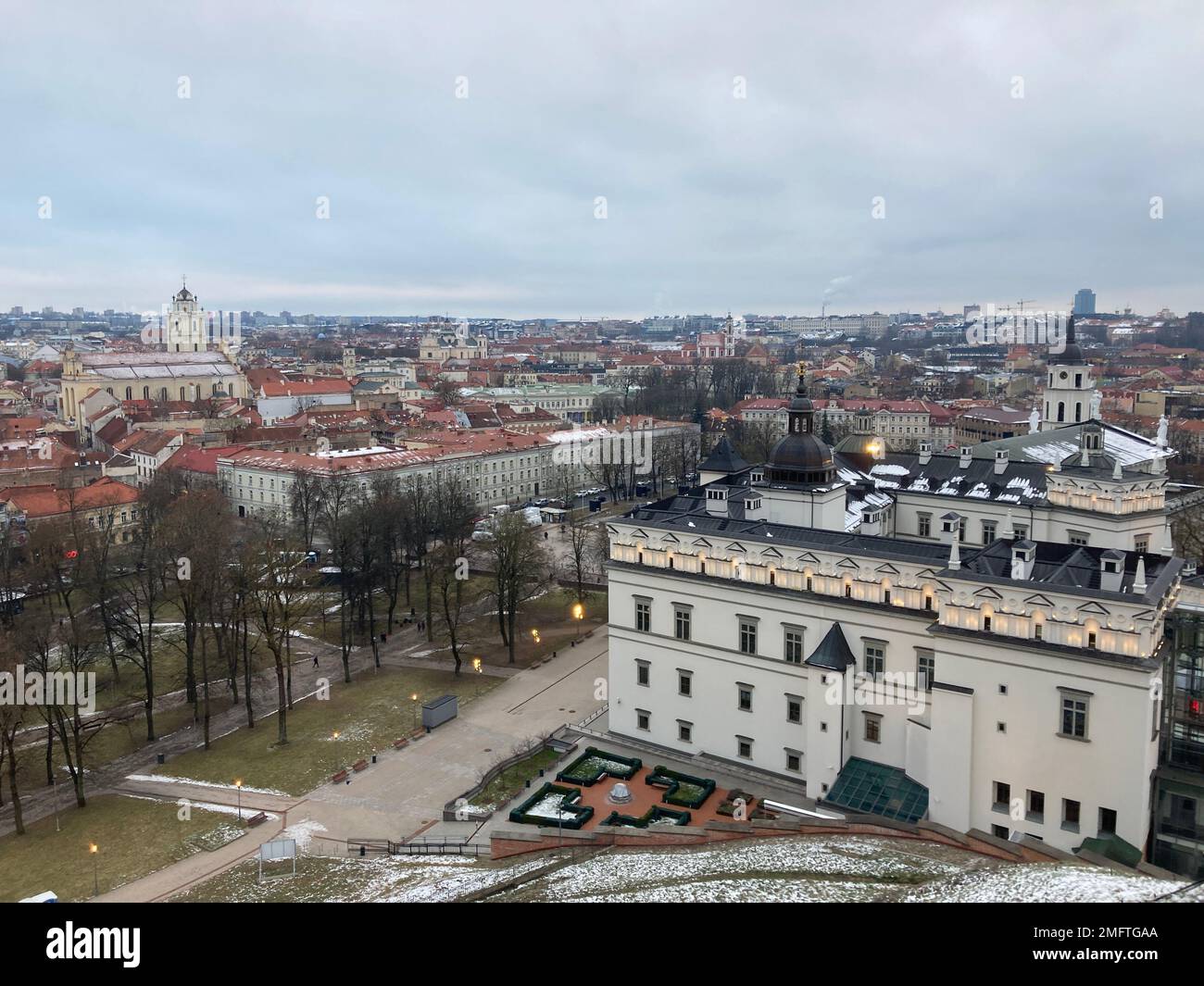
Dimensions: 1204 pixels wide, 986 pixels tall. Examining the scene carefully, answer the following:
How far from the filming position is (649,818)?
30.8 m

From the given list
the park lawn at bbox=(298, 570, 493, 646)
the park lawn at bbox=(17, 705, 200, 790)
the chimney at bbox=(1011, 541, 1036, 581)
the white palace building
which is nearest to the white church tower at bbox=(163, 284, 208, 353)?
the park lawn at bbox=(298, 570, 493, 646)

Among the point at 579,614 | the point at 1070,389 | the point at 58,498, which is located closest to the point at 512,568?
the point at 579,614

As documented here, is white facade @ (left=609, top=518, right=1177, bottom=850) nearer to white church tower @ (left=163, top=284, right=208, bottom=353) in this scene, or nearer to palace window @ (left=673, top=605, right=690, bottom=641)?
palace window @ (left=673, top=605, right=690, bottom=641)

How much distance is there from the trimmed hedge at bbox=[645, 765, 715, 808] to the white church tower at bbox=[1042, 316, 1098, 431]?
39723mm

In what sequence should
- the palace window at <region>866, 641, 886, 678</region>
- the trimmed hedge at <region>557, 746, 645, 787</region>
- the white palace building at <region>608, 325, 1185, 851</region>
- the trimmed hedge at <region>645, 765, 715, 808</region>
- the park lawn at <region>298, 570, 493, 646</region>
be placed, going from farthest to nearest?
1. the park lawn at <region>298, 570, 493, 646</region>
2. the trimmed hedge at <region>557, 746, 645, 787</region>
3. the trimmed hedge at <region>645, 765, 715, 808</region>
4. the palace window at <region>866, 641, 886, 678</region>
5. the white palace building at <region>608, 325, 1185, 851</region>

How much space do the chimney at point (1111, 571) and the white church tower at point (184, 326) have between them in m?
179

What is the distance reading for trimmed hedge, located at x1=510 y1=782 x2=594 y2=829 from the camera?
30266 mm

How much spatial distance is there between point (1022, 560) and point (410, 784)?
23.4m

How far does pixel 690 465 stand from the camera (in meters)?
102

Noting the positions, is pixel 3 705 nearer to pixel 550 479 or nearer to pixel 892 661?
pixel 892 661

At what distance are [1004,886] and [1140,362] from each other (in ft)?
640

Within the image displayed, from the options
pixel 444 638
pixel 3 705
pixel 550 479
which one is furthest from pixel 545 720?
pixel 550 479
